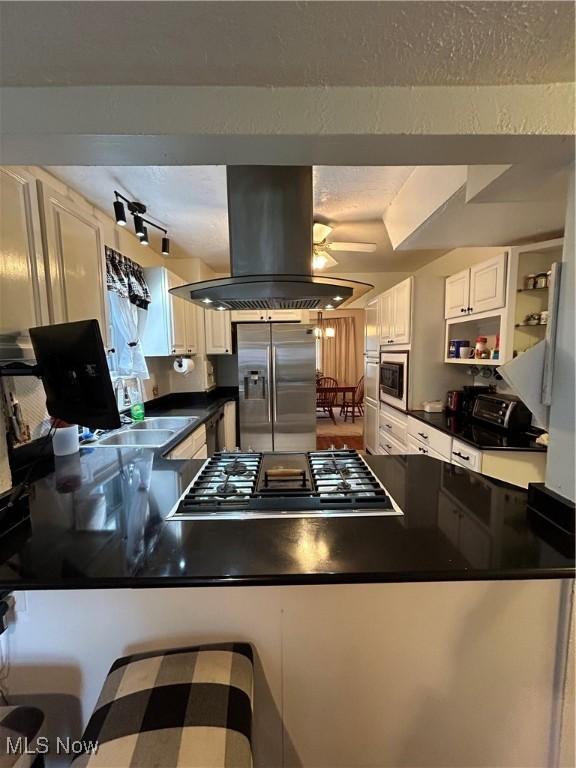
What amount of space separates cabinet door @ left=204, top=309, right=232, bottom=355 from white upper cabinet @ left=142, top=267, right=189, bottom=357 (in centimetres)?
95

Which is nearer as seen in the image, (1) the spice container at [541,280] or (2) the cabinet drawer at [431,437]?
(1) the spice container at [541,280]

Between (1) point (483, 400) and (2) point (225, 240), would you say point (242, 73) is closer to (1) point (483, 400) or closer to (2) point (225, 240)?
(2) point (225, 240)

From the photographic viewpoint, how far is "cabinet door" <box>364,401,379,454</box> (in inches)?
161

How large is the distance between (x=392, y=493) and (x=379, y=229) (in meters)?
2.14

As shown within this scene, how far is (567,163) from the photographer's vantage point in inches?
37.9

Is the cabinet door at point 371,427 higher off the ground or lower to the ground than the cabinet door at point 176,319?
lower

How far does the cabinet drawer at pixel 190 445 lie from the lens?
2086mm

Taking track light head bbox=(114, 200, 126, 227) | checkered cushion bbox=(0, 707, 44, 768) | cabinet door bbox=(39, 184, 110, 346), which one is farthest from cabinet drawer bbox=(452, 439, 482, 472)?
track light head bbox=(114, 200, 126, 227)

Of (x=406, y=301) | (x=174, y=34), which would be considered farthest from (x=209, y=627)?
(x=406, y=301)

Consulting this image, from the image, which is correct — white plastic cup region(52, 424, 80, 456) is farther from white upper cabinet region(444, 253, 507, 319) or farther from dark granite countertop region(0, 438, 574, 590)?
white upper cabinet region(444, 253, 507, 319)

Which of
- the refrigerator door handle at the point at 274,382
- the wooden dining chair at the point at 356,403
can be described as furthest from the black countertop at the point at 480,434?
the wooden dining chair at the point at 356,403

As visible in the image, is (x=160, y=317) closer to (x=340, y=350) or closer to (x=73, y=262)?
(x=73, y=262)

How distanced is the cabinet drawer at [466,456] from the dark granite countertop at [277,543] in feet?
2.37

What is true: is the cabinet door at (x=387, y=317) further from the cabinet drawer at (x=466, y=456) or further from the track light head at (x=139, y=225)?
the track light head at (x=139, y=225)
